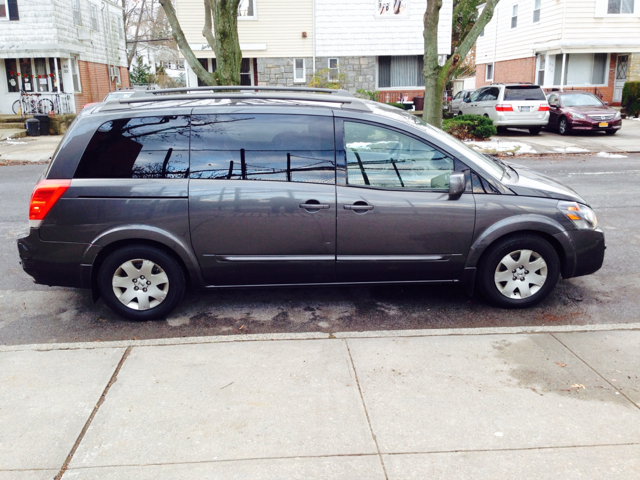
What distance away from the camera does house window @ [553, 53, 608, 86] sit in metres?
26.9

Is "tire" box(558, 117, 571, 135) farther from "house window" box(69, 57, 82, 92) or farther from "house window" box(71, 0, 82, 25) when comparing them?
"house window" box(71, 0, 82, 25)

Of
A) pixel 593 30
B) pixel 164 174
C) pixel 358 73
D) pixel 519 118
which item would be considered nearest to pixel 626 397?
pixel 164 174

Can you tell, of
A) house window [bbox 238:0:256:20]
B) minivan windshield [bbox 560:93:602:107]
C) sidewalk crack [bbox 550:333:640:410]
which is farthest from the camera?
house window [bbox 238:0:256:20]

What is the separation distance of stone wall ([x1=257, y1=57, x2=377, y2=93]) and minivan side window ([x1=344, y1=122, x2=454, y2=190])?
70.8 feet

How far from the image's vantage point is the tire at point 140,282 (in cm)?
492

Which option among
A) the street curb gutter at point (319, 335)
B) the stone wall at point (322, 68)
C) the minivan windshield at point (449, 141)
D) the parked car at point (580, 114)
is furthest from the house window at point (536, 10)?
the street curb gutter at point (319, 335)

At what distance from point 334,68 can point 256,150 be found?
74.8 ft

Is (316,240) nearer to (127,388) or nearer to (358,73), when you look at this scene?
(127,388)

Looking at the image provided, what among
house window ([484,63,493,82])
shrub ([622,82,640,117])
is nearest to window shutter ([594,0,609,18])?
shrub ([622,82,640,117])

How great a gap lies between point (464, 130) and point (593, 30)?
11.4 m

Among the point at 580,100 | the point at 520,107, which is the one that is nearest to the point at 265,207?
the point at 520,107

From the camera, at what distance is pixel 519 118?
2017 centimetres

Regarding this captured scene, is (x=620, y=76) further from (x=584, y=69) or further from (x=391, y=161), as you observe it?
(x=391, y=161)

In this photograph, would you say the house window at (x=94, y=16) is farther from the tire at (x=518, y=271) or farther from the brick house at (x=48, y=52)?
the tire at (x=518, y=271)
